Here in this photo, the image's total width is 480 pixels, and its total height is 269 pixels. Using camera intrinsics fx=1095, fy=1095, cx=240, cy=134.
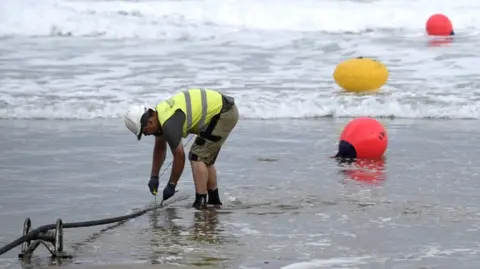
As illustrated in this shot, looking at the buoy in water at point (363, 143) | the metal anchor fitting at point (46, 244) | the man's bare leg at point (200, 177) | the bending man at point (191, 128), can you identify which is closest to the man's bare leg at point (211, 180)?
the bending man at point (191, 128)

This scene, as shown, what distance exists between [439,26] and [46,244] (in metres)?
21.6

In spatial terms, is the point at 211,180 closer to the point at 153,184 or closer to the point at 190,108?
the point at 153,184

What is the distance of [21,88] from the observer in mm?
17297

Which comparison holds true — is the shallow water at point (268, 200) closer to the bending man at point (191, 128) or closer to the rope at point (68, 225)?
the rope at point (68, 225)

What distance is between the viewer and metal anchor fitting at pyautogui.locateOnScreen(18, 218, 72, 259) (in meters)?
7.05

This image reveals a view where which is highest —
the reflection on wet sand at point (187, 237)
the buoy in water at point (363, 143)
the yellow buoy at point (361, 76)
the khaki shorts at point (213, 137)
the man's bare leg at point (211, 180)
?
the yellow buoy at point (361, 76)

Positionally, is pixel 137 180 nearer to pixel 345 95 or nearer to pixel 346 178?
pixel 346 178

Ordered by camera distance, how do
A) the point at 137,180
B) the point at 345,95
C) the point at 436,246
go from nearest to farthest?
the point at 436,246 < the point at 137,180 < the point at 345,95

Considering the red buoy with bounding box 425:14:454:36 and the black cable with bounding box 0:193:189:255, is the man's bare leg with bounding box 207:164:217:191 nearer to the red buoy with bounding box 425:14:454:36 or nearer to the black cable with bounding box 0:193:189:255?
the black cable with bounding box 0:193:189:255

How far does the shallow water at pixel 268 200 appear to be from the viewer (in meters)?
7.41

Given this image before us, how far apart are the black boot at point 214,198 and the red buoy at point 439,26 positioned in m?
19.2

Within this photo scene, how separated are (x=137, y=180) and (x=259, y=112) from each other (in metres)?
5.17

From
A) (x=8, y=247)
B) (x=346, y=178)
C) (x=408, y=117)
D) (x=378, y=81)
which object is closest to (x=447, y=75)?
(x=378, y=81)

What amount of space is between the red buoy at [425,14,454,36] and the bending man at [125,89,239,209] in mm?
19236
